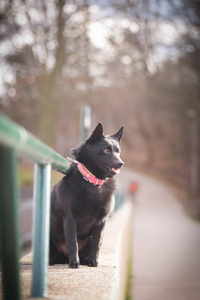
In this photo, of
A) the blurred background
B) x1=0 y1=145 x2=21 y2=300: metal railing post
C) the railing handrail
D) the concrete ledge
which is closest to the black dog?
the concrete ledge

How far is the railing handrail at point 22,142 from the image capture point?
119cm

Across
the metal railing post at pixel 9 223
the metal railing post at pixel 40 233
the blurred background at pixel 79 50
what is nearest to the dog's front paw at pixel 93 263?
the metal railing post at pixel 40 233

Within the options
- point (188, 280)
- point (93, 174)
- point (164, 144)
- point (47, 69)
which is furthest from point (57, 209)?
point (164, 144)

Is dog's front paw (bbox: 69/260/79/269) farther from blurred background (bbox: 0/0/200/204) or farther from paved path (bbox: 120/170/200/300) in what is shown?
blurred background (bbox: 0/0/200/204)

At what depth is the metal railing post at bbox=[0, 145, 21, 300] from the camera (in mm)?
1252

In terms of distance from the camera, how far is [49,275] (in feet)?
7.38

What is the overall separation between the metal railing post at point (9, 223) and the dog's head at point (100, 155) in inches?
67.6

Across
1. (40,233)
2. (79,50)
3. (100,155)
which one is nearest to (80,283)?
(40,233)

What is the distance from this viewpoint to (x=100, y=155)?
303 centimetres

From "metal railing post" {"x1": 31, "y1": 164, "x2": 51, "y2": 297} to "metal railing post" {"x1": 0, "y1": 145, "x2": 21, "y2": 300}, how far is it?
1.39ft

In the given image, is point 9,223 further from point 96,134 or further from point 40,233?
point 96,134

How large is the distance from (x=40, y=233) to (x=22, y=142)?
56 cm

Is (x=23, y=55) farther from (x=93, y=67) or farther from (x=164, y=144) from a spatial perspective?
(x=164, y=144)

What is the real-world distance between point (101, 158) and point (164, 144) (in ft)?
126
